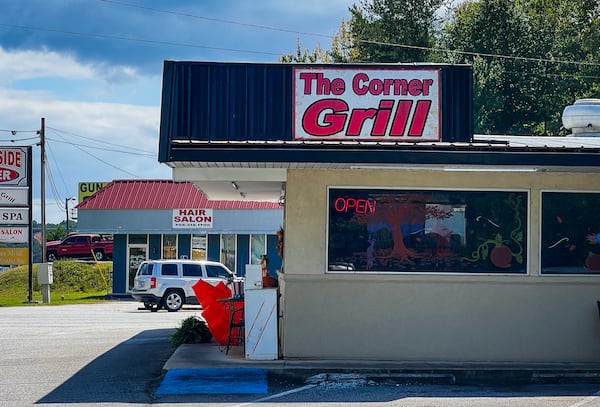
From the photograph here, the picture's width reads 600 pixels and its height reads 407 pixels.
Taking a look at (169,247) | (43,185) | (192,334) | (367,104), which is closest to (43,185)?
(43,185)

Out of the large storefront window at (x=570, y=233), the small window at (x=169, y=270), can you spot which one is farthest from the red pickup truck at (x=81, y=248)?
the large storefront window at (x=570, y=233)

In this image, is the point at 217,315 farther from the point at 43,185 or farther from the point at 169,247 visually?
the point at 43,185

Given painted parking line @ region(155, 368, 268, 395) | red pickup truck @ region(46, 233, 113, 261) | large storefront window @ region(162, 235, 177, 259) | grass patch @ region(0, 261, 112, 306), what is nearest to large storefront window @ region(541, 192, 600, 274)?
painted parking line @ region(155, 368, 268, 395)

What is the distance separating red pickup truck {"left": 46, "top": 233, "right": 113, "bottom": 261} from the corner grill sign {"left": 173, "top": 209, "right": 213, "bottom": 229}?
13691 millimetres

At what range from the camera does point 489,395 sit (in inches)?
444

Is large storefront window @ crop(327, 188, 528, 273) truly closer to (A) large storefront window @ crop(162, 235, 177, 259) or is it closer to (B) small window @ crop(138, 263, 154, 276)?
(B) small window @ crop(138, 263, 154, 276)

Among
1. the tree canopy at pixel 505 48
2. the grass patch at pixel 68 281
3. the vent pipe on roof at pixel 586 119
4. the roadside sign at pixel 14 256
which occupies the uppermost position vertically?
the tree canopy at pixel 505 48

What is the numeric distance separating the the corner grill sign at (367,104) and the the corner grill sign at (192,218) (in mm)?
27530

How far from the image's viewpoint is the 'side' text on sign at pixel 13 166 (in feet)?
116

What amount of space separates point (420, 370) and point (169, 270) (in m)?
19.0

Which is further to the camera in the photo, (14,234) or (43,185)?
(43,185)

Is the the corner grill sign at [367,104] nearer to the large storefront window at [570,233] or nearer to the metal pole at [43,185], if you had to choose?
the large storefront window at [570,233]

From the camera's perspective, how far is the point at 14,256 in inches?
1467

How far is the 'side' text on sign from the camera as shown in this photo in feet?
116
